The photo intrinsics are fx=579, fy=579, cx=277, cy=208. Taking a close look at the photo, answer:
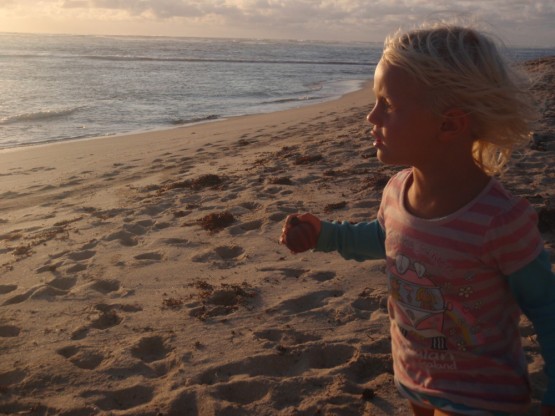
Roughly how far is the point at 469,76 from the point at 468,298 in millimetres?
686

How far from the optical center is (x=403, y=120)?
1.85 m

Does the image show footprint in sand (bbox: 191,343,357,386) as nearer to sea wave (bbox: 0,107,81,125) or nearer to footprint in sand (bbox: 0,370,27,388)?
footprint in sand (bbox: 0,370,27,388)

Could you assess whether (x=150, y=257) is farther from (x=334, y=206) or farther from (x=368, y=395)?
(x=368, y=395)

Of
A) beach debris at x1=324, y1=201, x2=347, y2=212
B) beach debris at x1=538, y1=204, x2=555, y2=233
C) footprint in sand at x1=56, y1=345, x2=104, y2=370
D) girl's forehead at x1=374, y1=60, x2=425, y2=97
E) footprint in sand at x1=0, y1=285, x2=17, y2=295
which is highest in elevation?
girl's forehead at x1=374, y1=60, x2=425, y2=97

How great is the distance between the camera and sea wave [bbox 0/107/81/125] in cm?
1373

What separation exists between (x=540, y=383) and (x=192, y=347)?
1.81m

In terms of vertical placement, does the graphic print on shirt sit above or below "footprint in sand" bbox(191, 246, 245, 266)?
above

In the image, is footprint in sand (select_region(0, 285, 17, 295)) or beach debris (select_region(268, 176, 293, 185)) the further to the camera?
beach debris (select_region(268, 176, 293, 185))

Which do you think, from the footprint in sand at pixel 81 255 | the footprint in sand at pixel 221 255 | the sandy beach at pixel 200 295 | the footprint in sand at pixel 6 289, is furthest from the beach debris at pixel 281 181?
the footprint in sand at pixel 6 289

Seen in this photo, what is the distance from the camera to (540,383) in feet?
8.91

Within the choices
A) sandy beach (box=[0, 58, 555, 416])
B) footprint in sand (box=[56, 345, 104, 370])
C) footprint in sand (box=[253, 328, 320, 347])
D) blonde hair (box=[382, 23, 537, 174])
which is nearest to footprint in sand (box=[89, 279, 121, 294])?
sandy beach (box=[0, 58, 555, 416])

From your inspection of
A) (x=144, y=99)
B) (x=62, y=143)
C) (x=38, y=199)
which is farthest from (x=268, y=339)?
(x=144, y=99)

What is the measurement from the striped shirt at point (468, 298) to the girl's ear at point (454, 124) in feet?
0.62

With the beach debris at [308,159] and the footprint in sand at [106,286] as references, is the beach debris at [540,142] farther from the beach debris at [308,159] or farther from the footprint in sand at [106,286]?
the footprint in sand at [106,286]
